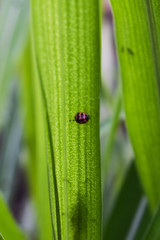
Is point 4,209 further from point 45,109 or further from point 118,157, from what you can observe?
point 118,157

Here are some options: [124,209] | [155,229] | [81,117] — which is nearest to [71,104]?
[81,117]

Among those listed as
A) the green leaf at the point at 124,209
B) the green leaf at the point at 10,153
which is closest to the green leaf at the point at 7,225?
the green leaf at the point at 124,209

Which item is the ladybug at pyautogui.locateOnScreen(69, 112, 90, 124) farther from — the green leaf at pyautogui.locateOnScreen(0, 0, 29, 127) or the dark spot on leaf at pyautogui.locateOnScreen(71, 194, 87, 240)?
the green leaf at pyautogui.locateOnScreen(0, 0, 29, 127)

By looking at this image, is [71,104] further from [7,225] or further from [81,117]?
[7,225]

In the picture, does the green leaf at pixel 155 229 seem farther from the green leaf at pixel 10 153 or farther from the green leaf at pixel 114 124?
the green leaf at pixel 10 153

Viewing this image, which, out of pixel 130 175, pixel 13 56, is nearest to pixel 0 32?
pixel 13 56

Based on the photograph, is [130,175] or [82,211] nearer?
[82,211]
